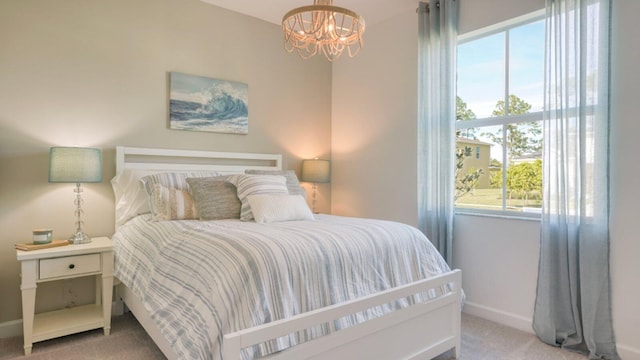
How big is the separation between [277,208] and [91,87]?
1.77m

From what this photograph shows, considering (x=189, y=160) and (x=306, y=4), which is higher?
(x=306, y=4)

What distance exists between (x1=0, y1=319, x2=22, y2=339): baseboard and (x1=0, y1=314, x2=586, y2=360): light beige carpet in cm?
7

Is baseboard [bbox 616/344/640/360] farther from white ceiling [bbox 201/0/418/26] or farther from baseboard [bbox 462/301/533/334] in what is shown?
white ceiling [bbox 201/0/418/26]

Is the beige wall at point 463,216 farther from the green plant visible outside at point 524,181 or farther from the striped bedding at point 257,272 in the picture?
the striped bedding at point 257,272

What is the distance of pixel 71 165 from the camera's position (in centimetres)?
246

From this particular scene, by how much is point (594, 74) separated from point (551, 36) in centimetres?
40

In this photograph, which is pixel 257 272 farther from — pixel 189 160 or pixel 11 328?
pixel 11 328

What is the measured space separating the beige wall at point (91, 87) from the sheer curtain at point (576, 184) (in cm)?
258

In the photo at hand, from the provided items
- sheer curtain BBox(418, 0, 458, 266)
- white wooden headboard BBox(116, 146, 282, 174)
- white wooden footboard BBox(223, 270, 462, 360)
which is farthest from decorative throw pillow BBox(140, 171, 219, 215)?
sheer curtain BBox(418, 0, 458, 266)

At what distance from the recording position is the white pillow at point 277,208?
2.50m

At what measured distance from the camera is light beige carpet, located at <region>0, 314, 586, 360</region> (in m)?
2.27

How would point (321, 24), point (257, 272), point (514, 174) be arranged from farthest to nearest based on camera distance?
point (514, 174)
point (321, 24)
point (257, 272)

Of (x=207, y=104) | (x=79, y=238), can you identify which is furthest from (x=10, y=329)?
(x=207, y=104)

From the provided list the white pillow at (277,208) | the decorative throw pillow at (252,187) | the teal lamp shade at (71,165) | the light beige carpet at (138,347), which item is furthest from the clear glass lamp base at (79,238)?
the white pillow at (277,208)
